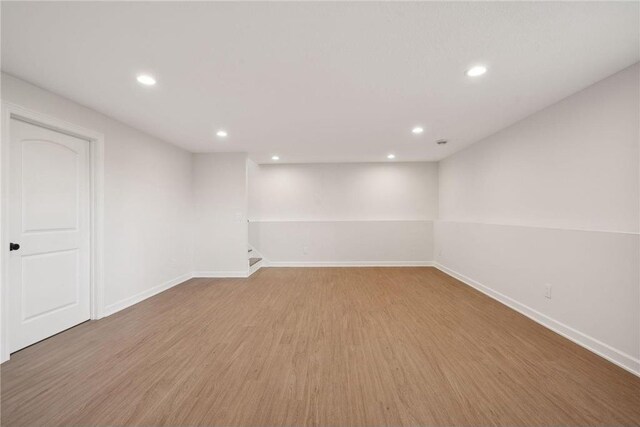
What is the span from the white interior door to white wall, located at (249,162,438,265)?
10.9 feet

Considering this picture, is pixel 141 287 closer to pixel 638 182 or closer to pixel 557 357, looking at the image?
pixel 557 357

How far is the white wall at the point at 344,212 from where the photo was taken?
6.09 meters

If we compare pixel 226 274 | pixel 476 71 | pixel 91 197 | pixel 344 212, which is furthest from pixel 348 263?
pixel 91 197

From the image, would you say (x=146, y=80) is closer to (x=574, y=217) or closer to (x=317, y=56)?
(x=317, y=56)

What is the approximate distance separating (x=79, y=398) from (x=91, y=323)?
1.55 m

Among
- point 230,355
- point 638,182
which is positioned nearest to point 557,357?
point 638,182

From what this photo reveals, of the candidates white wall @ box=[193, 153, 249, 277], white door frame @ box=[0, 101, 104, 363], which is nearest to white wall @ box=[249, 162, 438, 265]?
white wall @ box=[193, 153, 249, 277]

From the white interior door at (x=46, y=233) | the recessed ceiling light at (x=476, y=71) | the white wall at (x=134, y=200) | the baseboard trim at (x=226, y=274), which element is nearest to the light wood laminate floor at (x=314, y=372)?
the white interior door at (x=46, y=233)

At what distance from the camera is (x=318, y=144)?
445 cm

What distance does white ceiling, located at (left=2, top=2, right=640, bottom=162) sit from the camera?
153 cm

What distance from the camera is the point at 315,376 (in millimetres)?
1941

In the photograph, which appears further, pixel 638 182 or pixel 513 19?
pixel 638 182

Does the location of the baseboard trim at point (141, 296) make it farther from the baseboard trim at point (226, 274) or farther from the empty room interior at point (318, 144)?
the baseboard trim at point (226, 274)

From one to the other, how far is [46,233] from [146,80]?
184 cm
